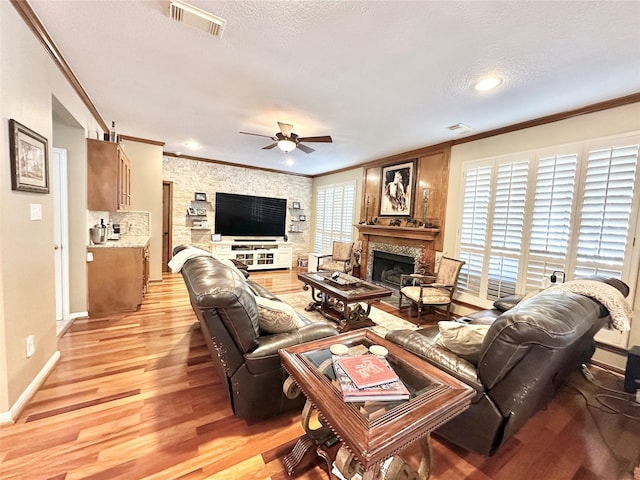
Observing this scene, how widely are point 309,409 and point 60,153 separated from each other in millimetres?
3786

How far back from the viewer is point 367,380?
121 cm

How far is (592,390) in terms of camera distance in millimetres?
2324

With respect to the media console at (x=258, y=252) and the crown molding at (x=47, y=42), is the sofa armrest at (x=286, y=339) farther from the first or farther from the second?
the media console at (x=258, y=252)

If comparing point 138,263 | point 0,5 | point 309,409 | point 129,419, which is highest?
point 0,5

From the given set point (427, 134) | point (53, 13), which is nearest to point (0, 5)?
point (53, 13)

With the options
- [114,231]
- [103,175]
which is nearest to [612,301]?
[103,175]

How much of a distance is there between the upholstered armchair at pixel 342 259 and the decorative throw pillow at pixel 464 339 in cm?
388

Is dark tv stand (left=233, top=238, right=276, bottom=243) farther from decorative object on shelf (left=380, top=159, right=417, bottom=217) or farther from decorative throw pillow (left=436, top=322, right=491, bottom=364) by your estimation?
decorative throw pillow (left=436, top=322, right=491, bottom=364)

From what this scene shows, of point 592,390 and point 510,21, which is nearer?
point 510,21

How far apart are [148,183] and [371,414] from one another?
530 centimetres

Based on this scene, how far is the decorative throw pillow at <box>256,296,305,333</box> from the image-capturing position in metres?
1.81

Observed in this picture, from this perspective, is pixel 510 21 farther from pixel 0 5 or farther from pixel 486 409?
pixel 0 5

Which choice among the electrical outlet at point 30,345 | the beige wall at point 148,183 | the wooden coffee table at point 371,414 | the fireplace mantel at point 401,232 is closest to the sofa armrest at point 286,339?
the wooden coffee table at point 371,414

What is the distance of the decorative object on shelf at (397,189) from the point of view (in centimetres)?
479
